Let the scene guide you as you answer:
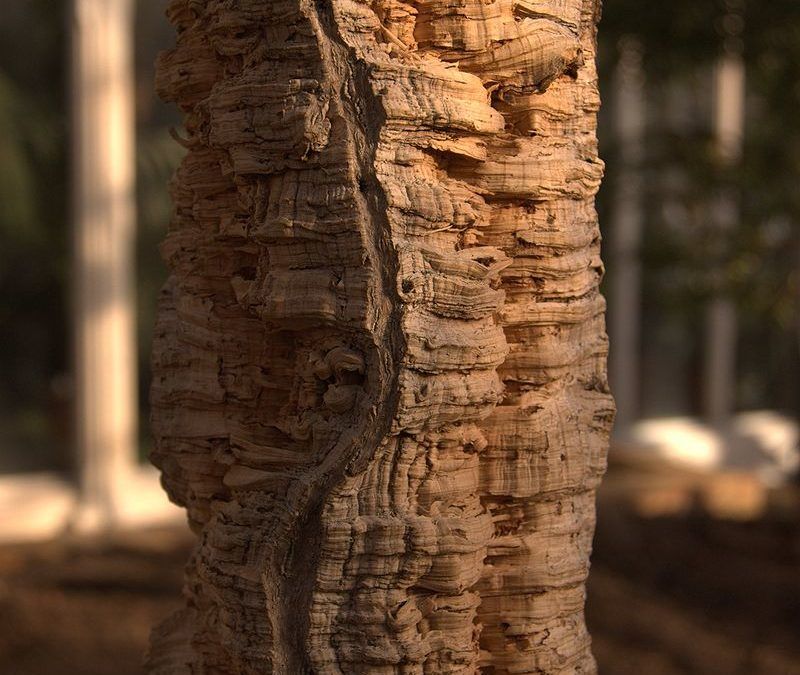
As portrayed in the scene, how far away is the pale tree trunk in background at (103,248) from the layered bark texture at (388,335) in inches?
150

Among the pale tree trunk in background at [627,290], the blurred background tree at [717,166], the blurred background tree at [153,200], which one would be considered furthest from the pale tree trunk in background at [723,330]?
the blurred background tree at [153,200]

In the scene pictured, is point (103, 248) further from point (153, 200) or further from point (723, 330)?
point (723, 330)

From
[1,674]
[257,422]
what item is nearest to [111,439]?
[1,674]

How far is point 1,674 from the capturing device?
12.4ft

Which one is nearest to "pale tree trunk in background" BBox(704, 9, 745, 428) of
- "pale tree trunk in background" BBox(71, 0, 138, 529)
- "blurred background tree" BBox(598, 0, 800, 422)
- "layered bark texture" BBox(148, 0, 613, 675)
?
"blurred background tree" BBox(598, 0, 800, 422)

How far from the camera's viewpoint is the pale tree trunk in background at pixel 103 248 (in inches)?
206

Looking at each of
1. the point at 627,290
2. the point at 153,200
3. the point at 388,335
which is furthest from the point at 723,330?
the point at 388,335

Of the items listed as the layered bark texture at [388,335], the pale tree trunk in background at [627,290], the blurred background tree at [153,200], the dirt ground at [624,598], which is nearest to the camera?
the layered bark texture at [388,335]

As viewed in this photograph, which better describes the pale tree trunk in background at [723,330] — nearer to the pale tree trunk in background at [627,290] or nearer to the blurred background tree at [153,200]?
the pale tree trunk in background at [627,290]

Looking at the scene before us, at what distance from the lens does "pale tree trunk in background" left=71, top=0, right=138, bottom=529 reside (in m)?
5.24

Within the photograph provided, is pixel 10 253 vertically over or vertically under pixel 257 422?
over

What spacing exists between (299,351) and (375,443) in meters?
0.18

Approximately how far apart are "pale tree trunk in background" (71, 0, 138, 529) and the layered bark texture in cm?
380

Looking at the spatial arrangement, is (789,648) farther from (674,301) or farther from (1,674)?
(1,674)
